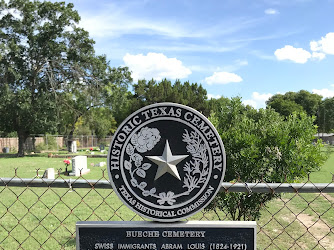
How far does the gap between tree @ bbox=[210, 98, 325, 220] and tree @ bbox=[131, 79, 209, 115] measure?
39.6m

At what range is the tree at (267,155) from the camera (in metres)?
3.68

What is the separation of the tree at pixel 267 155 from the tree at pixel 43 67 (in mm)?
25866

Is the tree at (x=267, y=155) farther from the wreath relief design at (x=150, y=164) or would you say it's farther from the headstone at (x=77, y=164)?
the headstone at (x=77, y=164)

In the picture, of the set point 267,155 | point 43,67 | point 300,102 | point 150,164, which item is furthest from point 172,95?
point 150,164

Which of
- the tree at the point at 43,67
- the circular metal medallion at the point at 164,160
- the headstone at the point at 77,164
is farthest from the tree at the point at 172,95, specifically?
the circular metal medallion at the point at 164,160

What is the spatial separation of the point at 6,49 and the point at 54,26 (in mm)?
4644

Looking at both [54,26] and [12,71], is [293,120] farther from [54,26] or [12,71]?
[54,26]

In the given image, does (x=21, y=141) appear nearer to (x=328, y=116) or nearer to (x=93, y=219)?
(x=93, y=219)

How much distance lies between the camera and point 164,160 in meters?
1.88

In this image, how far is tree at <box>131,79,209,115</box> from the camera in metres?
45.7

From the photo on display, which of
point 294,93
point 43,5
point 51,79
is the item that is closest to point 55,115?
point 51,79

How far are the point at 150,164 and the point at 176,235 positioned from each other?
46 cm

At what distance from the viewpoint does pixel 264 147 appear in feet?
12.6

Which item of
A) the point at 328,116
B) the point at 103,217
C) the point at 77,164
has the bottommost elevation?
the point at 103,217
